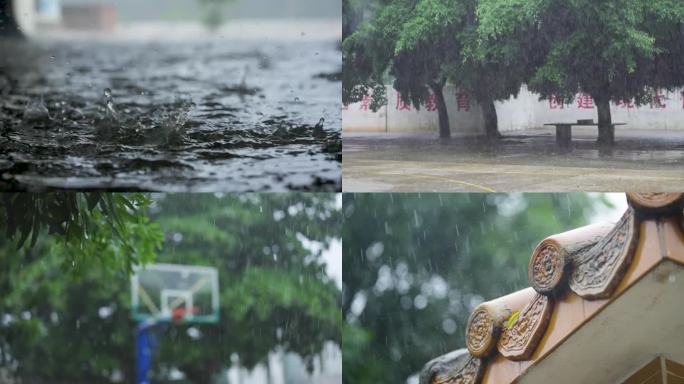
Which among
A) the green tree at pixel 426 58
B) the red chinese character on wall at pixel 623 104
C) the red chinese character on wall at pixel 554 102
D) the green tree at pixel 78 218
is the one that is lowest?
the green tree at pixel 78 218

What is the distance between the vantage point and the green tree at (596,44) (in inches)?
133

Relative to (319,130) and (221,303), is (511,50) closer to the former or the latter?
(319,130)

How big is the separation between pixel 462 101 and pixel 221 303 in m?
3.26

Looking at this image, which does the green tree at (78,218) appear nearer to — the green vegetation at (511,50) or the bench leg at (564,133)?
the green vegetation at (511,50)

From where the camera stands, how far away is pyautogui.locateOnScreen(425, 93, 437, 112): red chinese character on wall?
3494 millimetres

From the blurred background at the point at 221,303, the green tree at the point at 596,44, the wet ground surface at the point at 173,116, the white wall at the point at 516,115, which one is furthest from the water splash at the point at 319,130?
the blurred background at the point at 221,303

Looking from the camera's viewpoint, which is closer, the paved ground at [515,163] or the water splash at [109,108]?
the paved ground at [515,163]

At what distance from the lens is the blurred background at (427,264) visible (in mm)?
4664

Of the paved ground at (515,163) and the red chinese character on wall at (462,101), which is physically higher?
the red chinese character on wall at (462,101)

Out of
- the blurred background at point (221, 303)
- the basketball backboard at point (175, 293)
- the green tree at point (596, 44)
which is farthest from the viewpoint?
the basketball backboard at point (175, 293)

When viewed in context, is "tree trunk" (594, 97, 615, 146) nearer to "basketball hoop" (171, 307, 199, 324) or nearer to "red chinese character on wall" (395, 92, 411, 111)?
"red chinese character on wall" (395, 92, 411, 111)

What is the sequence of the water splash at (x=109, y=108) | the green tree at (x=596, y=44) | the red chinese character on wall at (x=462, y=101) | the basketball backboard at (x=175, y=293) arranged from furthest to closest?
the basketball backboard at (x=175, y=293)
the water splash at (x=109, y=108)
the red chinese character on wall at (x=462, y=101)
the green tree at (x=596, y=44)

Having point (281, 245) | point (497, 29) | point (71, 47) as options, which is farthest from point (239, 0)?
point (281, 245)

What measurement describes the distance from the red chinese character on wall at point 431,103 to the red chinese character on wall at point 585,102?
1.95ft
